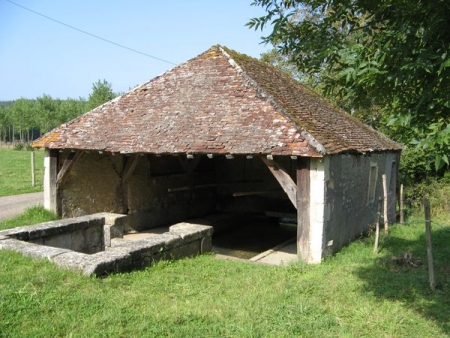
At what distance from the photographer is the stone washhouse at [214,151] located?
7801 millimetres

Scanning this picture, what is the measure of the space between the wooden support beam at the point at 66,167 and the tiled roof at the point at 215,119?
0.34 metres

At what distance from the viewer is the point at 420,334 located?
15.5 feet

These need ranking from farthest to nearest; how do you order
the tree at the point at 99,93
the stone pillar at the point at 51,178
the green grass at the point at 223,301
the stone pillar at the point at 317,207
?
the tree at the point at 99,93 → the stone pillar at the point at 51,178 → the stone pillar at the point at 317,207 → the green grass at the point at 223,301

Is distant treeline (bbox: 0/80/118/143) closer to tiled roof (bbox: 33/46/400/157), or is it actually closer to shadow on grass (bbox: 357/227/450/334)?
tiled roof (bbox: 33/46/400/157)

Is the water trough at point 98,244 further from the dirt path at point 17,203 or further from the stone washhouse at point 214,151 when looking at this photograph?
the dirt path at point 17,203

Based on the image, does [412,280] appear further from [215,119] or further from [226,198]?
[226,198]

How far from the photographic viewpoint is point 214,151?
802cm

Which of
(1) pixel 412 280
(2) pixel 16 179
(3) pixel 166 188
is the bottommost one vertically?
(1) pixel 412 280

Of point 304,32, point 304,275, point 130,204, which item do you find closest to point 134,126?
point 130,204

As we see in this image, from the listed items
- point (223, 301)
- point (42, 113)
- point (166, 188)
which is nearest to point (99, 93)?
point (42, 113)

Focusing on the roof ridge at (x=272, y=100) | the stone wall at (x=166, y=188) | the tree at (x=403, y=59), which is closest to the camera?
the tree at (x=403, y=59)

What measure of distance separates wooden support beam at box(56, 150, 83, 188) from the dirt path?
5.84ft

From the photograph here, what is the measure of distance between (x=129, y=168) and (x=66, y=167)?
5.15 ft

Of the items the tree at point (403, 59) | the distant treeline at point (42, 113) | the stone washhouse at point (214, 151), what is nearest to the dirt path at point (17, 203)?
the stone washhouse at point (214, 151)
